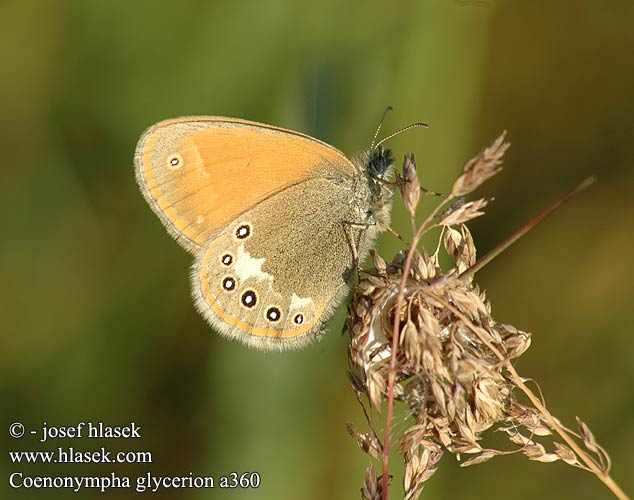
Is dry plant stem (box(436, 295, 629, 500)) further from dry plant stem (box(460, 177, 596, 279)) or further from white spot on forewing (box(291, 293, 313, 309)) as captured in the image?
white spot on forewing (box(291, 293, 313, 309))

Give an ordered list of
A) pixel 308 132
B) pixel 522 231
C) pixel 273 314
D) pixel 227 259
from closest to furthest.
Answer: pixel 522 231, pixel 273 314, pixel 227 259, pixel 308 132

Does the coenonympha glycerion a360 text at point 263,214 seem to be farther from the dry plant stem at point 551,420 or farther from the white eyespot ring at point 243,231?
the dry plant stem at point 551,420

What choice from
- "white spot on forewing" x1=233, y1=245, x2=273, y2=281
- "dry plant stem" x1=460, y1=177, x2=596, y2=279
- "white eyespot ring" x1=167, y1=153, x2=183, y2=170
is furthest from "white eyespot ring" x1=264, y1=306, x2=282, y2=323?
"dry plant stem" x1=460, y1=177, x2=596, y2=279

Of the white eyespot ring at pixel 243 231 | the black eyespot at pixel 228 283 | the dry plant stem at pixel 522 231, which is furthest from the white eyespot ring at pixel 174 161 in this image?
the dry plant stem at pixel 522 231

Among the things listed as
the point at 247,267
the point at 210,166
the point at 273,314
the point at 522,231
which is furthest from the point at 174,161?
Result: the point at 522,231

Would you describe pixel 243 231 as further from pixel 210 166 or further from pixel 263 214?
pixel 210 166

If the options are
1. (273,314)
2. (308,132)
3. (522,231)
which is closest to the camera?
(522,231)
